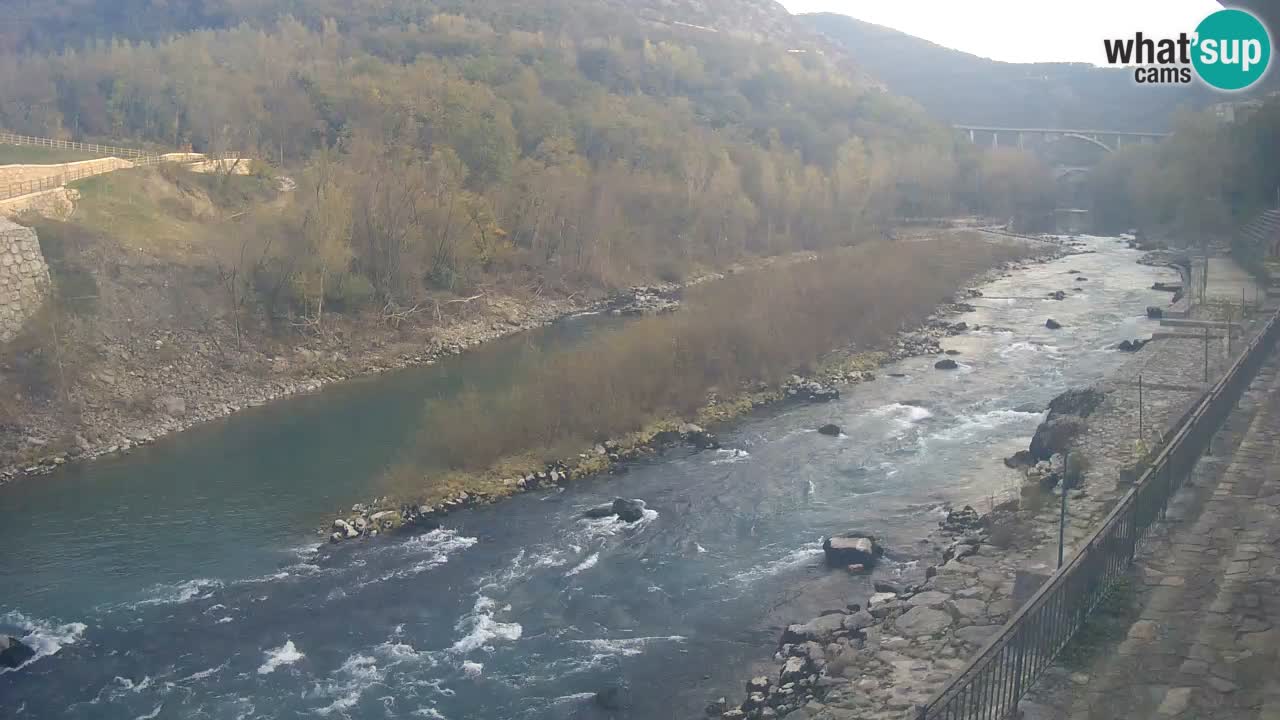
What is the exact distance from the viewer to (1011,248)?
4469 cm

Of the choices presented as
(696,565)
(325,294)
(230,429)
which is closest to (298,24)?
(325,294)

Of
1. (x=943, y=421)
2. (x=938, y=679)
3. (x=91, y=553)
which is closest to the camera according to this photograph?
(x=938, y=679)

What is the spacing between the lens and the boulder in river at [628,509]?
15820mm

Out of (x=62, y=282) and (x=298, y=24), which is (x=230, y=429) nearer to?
(x=62, y=282)

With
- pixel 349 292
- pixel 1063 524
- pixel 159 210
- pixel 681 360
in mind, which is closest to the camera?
pixel 1063 524

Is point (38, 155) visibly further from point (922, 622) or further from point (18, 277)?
point (922, 622)

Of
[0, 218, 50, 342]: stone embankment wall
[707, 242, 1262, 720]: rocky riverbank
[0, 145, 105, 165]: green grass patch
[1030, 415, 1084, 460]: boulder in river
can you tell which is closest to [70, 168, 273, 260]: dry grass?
[0, 218, 50, 342]: stone embankment wall

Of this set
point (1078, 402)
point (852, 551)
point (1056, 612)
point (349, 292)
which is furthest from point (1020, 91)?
point (1056, 612)

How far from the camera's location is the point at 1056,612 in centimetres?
746

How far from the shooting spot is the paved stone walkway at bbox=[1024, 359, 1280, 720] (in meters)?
6.70

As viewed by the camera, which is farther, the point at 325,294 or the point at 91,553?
the point at 325,294

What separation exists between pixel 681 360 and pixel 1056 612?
49.4 feet

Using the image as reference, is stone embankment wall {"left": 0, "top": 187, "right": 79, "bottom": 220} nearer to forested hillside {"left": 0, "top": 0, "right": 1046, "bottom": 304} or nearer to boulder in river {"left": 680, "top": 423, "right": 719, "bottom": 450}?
forested hillside {"left": 0, "top": 0, "right": 1046, "bottom": 304}

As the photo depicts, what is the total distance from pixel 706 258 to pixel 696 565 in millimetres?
28521
